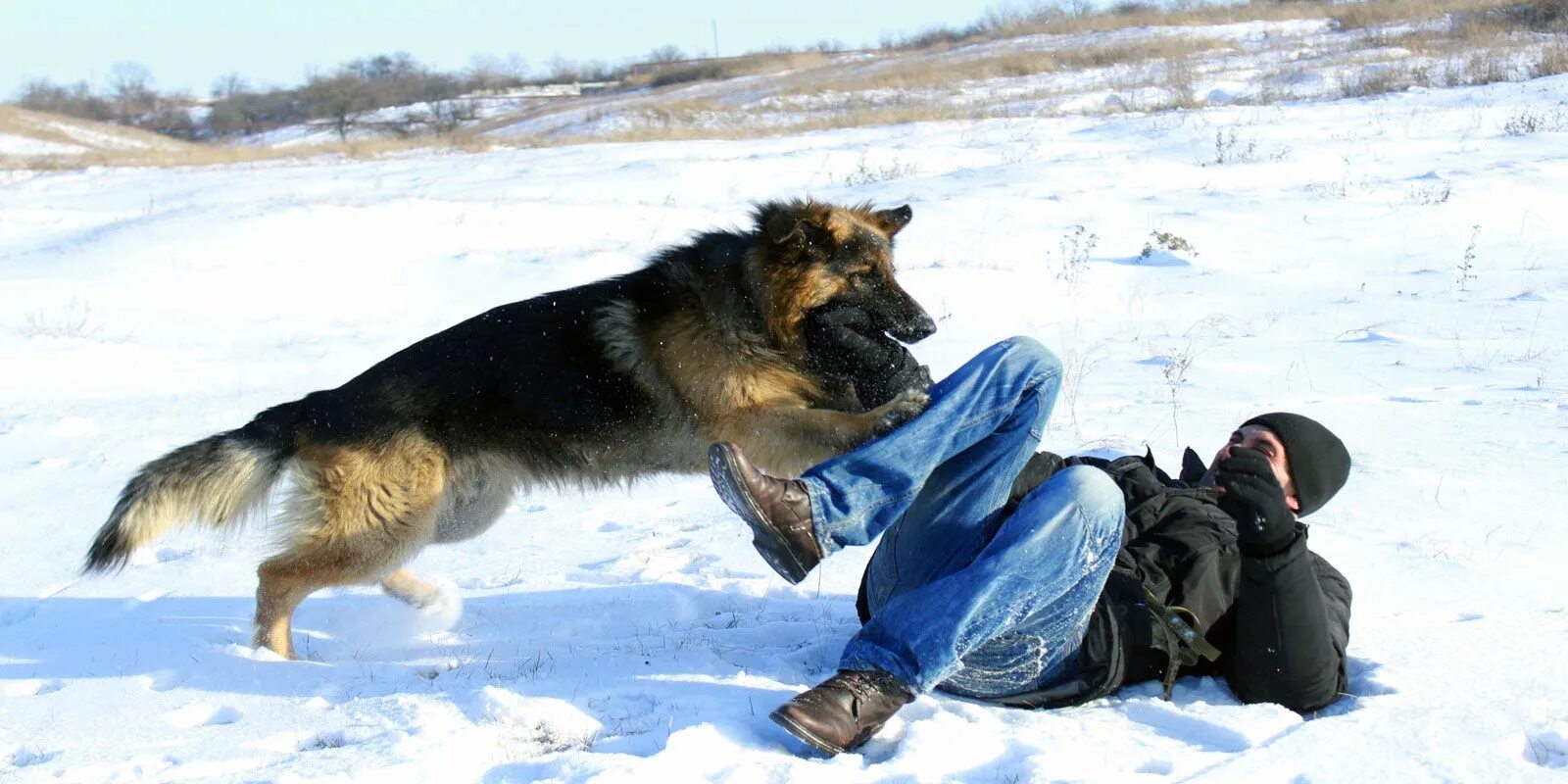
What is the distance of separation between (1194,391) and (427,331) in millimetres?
6111

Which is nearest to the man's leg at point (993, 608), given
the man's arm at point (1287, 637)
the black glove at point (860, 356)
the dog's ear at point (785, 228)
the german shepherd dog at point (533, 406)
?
the man's arm at point (1287, 637)

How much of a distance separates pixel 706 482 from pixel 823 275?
2.03 metres

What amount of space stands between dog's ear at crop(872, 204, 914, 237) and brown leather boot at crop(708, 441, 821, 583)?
1.78 meters

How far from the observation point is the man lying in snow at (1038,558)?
2979 mm

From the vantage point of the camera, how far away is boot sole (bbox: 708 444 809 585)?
3084 millimetres

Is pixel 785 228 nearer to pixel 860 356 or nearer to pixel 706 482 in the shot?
pixel 860 356

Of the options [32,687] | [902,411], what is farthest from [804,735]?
[32,687]

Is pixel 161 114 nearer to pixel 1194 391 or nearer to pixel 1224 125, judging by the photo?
pixel 1224 125

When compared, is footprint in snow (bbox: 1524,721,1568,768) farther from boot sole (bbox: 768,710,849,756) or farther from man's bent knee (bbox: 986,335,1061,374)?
boot sole (bbox: 768,710,849,756)

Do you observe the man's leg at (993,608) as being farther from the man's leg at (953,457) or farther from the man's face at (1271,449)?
the man's face at (1271,449)

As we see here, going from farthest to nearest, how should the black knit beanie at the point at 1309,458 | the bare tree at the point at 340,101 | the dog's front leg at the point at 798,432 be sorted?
the bare tree at the point at 340,101 → the dog's front leg at the point at 798,432 → the black knit beanie at the point at 1309,458

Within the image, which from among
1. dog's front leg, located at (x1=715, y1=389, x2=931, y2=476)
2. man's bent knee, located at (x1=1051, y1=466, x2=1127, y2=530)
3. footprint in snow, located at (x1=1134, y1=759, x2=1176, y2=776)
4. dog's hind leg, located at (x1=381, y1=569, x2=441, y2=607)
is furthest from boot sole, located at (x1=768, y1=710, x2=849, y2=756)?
dog's hind leg, located at (x1=381, y1=569, x2=441, y2=607)

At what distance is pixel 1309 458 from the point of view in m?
3.19

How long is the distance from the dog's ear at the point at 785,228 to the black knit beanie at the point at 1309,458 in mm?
1776
